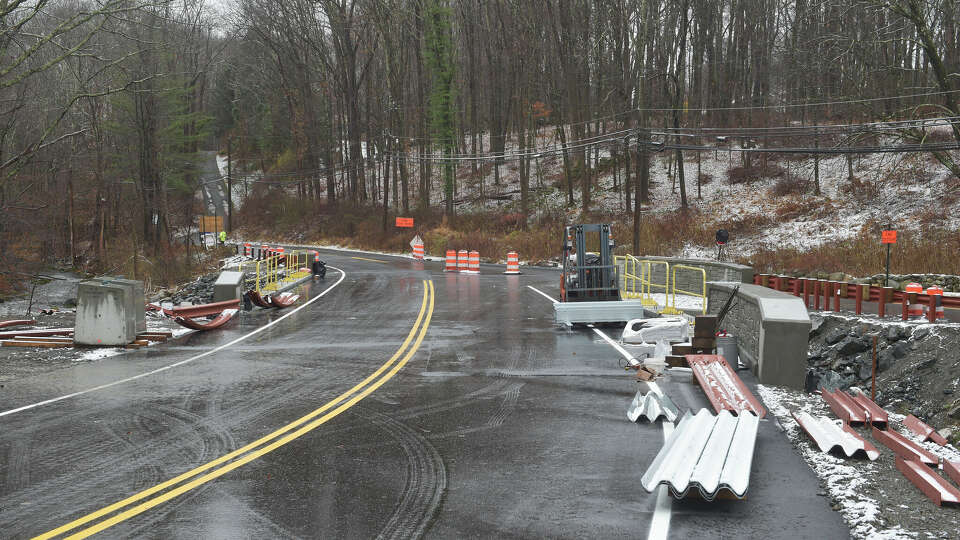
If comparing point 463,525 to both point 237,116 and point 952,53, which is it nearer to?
point 952,53

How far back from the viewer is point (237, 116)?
9644cm

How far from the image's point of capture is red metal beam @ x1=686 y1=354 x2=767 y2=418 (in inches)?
353

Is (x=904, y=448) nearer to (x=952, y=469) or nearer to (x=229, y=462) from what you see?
(x=952, y=469)

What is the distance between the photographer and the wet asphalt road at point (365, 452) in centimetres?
577

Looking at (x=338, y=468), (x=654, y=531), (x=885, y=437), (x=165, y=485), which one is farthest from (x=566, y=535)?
(x=885, y=437)

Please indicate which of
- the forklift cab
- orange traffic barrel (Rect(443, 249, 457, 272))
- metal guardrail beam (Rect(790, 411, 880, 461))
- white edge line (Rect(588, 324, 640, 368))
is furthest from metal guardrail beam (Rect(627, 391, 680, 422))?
orange traffic barrel (Rect(443, 249, 457, 272))

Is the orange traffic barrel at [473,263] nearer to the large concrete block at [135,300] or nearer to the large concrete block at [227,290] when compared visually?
the large concrete block at [227,290]

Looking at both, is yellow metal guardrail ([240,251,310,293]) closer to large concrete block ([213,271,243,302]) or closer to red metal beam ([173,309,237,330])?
large concrete block ([213,271,243,302])

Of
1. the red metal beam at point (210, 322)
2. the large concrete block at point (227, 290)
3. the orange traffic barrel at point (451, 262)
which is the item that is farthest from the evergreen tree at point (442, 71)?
the red metal beam at point (210, 322)

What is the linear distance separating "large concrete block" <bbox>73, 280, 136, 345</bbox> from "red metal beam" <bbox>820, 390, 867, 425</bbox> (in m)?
13.1

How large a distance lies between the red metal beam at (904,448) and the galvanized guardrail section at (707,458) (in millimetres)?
1288

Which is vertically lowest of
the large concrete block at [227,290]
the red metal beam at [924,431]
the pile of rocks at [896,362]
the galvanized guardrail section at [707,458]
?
the pile of rocks at [896,362]

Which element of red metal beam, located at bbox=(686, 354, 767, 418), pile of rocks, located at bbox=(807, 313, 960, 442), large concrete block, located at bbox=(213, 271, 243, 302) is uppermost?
large concrete block, located at bbox=(213, 271, 243, 302)

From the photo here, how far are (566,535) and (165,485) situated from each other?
12.3ft
